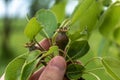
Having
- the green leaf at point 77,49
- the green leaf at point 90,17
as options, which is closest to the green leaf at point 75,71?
the green leaf at point 77,49

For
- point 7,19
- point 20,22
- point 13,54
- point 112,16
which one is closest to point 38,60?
point 112,16

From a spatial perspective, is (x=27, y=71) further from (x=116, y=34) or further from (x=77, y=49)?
(x=116, y=34)

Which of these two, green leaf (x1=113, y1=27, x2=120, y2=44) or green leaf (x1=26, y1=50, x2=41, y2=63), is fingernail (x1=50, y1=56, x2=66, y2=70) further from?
green leaf (x1=113, y1=27, x2=120, y2=44)

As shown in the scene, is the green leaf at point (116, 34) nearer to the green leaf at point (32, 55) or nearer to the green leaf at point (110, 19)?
the green leaf at point (110, 19)

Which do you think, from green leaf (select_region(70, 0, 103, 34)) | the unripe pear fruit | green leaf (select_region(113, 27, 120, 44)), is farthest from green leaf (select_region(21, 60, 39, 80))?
green leaf (select_region(113, 27, 120, 44))

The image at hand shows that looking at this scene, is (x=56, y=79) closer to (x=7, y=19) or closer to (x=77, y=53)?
(x=77, y=53)

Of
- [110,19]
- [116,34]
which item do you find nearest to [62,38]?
[110,19]
